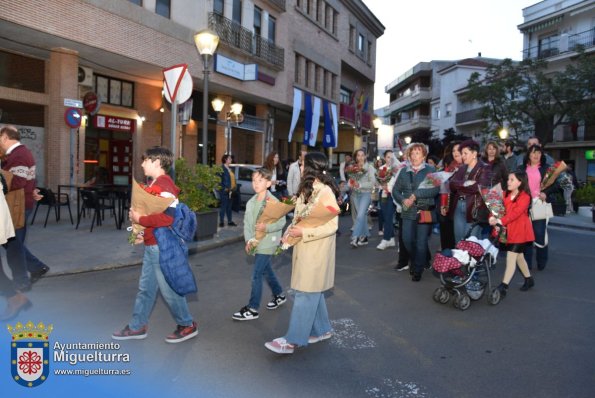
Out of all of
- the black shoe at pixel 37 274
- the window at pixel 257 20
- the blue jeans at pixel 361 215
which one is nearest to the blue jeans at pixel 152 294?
the black shoe at pixel 37 274

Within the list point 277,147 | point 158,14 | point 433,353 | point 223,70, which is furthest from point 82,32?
point 277,147

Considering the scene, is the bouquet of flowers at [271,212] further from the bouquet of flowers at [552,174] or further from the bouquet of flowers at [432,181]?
the bouquet of flowers at [552,174]

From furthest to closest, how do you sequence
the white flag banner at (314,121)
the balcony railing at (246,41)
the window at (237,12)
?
the white flag banner at (314,121) → the window at (237,12) → the balcony railing at (246,41)

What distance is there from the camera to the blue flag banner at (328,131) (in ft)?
96.0

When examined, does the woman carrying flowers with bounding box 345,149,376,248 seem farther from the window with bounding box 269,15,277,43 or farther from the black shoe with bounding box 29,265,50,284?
the window with bounding box 269,15,277,43

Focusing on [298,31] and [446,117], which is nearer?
[298,31]

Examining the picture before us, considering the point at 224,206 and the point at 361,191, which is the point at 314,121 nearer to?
the point at 224,206

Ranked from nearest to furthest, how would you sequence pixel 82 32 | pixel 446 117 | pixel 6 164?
pixel 6 164, pixel 82 32, pixel 446 117

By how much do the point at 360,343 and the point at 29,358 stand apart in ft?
8.72

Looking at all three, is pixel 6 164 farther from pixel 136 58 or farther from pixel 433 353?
pixel 136 58

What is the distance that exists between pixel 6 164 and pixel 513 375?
5501mm

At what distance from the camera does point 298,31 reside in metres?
25.9

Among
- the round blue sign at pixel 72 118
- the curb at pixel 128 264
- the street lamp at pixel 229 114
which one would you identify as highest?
the street lamp at pixel 229 114

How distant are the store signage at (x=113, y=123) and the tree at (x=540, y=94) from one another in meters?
23.8
